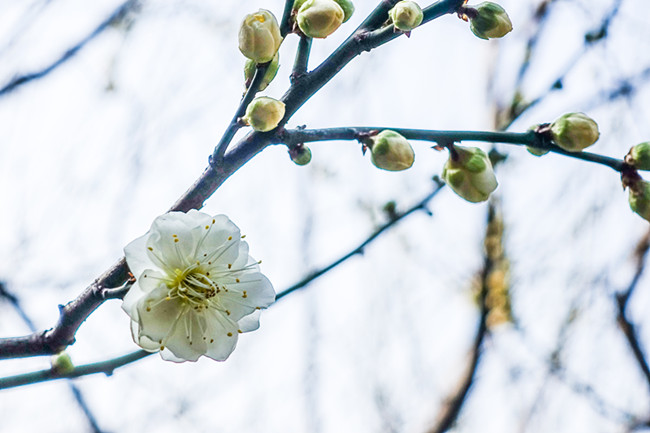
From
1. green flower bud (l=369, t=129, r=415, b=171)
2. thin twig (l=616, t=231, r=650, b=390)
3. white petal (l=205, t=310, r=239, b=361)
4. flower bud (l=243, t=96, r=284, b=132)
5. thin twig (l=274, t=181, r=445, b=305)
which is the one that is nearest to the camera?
flower bud (l=243, t=96, r=284, b=132)

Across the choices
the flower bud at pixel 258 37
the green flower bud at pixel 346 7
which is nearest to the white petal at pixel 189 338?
the flower bud at pixel 258 37

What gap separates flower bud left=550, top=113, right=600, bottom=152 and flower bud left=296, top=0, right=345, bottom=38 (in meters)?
0.42

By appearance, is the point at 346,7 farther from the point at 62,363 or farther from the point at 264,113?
the point at 62,363

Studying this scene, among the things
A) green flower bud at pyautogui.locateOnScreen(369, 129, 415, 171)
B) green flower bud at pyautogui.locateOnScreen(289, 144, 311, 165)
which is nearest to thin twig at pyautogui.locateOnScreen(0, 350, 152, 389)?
green flower bud at pyautogui.locateOnScreen(289, 144, 311, 165)

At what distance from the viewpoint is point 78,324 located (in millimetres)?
968

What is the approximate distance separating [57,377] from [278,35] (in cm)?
71

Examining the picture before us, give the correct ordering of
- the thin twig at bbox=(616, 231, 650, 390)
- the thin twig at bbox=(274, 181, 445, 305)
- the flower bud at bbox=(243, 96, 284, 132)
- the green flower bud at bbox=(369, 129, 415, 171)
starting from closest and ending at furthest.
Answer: the flower bud at bbox=(243, 96, 284, 132) → the green flower bud at bbox=(369, 129, 415, 171) → the thin twig at bbox=(274, 181, 445, 305) → the thin twig at bbox=(616, 231, 650, 390)

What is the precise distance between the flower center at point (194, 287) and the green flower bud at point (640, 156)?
2.59 ft

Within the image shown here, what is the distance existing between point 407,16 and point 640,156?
511 millimetres

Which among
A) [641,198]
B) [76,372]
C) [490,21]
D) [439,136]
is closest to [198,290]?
[76,372]

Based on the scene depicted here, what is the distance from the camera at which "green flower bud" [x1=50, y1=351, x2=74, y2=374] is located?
3.44 ft

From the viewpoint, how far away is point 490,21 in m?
1.04

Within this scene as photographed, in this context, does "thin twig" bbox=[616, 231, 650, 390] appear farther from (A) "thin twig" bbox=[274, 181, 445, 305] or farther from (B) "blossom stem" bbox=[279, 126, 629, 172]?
(B) "blossom stem" bbox=[279, 126, 629, 172]

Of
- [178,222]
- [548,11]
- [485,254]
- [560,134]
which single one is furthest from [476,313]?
[178,222]
